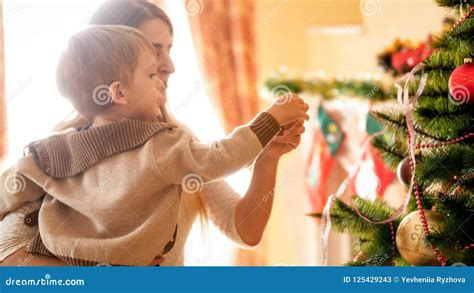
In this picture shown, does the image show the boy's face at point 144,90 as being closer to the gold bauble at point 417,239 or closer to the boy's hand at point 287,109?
the boy's hand at point 287,109

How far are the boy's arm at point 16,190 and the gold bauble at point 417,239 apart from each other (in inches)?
20.8

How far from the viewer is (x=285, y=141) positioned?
3.72 feet

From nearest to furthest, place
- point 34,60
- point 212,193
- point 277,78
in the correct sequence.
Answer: point 212,193 < point 34,60 < point 277,78

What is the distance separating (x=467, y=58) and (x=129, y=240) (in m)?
0.51

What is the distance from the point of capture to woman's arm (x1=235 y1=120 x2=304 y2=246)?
1.13m

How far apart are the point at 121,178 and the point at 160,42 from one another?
29 cm

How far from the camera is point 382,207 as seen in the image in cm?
109

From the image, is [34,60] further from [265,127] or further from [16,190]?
[265,127]

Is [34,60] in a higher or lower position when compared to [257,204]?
higher

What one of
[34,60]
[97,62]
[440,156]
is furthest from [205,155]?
[34,60]

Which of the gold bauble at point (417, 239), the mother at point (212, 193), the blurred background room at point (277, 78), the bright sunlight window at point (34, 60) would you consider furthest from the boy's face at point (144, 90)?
the bright sunlight window at point (34, 60)

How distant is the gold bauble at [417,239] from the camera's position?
3.18ft

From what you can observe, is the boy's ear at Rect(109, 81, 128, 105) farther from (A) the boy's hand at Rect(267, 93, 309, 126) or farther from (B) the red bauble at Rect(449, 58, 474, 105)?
(B) the red bauble at Rect(449, 58, 474, 105)

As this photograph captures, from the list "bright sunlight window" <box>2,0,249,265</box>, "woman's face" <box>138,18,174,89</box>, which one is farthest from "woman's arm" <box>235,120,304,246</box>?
"bright sunlight window" <box>2,0,249,265</box>
